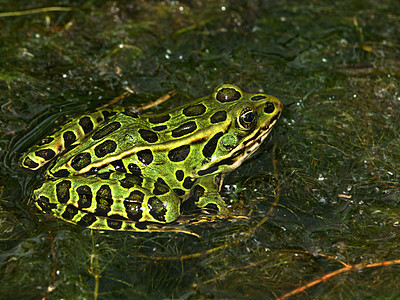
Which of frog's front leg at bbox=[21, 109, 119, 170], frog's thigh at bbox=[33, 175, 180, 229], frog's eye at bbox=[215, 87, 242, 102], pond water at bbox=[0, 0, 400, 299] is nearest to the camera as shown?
pond water at bbox=[0, 0, 400, 299]

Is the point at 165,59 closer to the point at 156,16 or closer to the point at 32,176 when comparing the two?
the point at 156,16

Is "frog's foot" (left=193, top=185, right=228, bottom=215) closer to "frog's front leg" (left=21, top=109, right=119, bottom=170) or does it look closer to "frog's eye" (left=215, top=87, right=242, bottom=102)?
"frog's eye" (left=215, top=87, right=242, bottom=102)

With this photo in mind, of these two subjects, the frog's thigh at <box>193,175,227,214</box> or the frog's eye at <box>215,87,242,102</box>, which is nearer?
the frog's thigh at <box>193,175,227,214</box>

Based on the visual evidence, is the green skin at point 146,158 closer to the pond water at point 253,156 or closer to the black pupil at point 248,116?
the black pupil at point 248,116

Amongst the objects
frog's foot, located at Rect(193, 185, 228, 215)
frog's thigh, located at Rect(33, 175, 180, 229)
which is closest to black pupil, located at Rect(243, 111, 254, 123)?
frog's foot, located at Rect(193, 185, 228, 215)

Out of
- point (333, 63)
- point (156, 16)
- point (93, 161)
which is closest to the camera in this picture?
point (93, 161)

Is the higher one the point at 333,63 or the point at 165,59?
the point at 165,59

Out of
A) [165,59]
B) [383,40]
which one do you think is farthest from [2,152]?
[383,40]

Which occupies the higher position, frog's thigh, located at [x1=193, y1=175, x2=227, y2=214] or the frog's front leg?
the frog's front leg

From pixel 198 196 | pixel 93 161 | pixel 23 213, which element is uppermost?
pixel 93 161

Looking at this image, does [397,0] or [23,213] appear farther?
[397,0]
